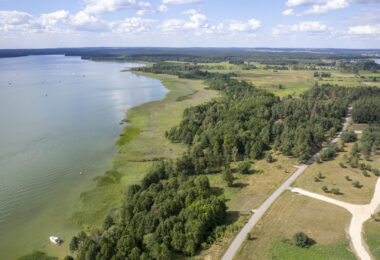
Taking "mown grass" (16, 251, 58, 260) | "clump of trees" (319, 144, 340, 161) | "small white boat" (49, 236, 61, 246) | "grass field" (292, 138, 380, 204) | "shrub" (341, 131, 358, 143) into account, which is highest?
"shrub" (341, 131, 358, 143)

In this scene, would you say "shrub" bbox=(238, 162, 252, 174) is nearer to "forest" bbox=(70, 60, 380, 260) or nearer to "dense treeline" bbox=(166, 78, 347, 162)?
"forest" bbox=(70, 60, 380, 260)

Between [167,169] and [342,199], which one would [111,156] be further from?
[342,199]

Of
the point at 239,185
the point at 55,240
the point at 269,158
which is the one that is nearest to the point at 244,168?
the point at 239,185

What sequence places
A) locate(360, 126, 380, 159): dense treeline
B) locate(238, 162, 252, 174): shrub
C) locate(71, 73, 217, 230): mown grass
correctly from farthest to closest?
locate(360, 126, 380, 159): dense treeline
locate(238, 162, 252, 174): shrub
locate(71, 73, 217, 230): mown grass

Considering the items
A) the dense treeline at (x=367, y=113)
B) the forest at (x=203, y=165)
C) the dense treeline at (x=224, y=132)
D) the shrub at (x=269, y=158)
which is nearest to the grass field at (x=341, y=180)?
the forest at (x=203, y=165)

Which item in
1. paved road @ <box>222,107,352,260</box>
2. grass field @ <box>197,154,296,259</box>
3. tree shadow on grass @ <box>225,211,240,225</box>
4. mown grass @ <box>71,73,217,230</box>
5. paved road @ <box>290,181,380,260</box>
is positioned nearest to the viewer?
paved road @ <box>290,181,380,260</box>

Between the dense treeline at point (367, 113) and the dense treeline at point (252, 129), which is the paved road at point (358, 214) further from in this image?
the dense treeline at point (367, 113)

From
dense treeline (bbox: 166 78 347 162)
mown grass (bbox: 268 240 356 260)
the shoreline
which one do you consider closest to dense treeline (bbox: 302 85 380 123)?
dense treeline (bbox: 166 78 347 162)

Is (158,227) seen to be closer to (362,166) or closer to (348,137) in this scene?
(362,166)
